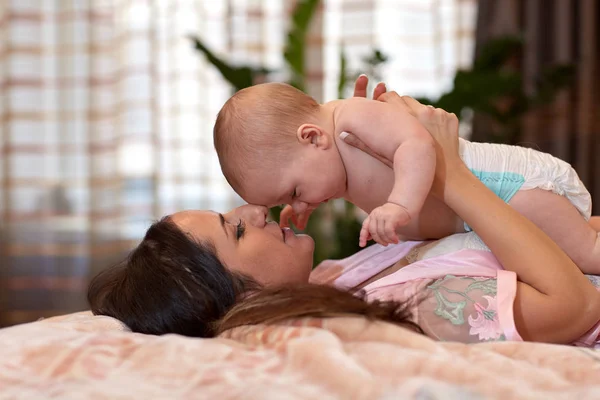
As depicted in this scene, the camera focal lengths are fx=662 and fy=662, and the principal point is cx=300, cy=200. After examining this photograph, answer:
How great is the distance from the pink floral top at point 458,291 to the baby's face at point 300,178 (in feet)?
0.75

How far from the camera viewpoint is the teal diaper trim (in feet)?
4.48

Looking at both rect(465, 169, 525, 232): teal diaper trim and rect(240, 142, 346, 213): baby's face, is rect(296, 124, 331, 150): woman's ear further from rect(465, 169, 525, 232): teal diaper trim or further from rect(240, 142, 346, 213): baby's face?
rect(465, 169, 525, 232): teal diaper trim

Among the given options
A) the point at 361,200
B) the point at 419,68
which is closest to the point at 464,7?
the point at 419,68

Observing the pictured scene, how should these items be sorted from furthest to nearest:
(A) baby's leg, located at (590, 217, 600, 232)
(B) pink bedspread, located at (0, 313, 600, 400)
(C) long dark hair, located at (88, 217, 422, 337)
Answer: (A) baby's leg, located at (590, 217, 600, 232)
(C) long dark hair, located at (88, 217, 422, 337)
(B) pink bedspread, located at (0, 313, 600, 400)

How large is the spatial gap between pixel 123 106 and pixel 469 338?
11.2 feet

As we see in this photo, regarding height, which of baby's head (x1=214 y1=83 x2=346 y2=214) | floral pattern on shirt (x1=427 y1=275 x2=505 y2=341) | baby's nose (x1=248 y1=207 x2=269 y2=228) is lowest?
floral pattern on shirt (x1=427 y1=275 x2=505 y2=341)

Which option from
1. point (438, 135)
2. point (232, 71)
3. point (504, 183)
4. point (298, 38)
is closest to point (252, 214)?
point (438, 135)

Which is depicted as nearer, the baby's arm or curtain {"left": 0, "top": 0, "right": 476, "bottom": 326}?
the baby's arm

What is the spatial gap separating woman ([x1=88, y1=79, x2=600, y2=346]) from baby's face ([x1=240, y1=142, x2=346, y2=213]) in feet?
0.17

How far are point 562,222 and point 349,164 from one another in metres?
0.45

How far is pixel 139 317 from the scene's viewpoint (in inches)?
46.4

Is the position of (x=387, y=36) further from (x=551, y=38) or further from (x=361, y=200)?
(x=361, y=200)

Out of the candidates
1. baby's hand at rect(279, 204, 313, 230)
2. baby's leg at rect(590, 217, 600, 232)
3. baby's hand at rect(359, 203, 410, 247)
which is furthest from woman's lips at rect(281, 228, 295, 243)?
baby's leg at rect(590, 217, 600, 232)

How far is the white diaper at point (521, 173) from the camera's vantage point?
1363 millimetres
